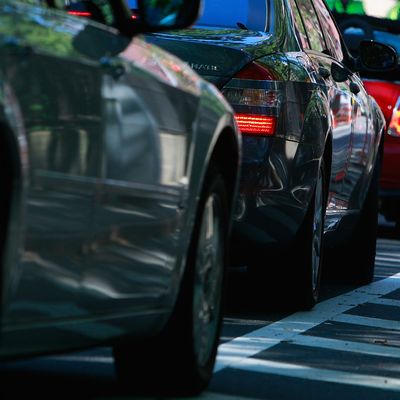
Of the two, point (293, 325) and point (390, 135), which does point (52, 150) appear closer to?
point (293, 325)

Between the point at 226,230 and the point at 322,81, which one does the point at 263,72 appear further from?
the point at 226,230

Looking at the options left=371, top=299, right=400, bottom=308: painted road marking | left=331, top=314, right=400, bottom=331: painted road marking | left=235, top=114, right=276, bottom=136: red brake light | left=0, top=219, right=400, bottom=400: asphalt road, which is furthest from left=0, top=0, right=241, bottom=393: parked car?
left=371, top=299, right=400, bottom=308: painted road marking

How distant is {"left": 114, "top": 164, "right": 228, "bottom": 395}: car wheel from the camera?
18.5ft

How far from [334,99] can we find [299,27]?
0.45 m

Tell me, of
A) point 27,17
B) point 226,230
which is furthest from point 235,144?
point 27,17

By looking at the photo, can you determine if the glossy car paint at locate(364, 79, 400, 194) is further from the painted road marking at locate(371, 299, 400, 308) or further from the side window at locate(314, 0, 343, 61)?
the painted road marking at locate(371, 299, 400, 308)

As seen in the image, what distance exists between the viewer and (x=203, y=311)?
5.88m

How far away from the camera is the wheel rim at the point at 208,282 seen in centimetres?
577

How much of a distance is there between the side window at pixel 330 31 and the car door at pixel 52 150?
5.49 m

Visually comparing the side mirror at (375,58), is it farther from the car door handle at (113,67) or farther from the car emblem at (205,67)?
the car door handle at (113,67)

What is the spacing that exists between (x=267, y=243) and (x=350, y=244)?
2788 mm

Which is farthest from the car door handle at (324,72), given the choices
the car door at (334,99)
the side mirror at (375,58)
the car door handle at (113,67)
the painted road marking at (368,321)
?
the car door handle at (113,67)

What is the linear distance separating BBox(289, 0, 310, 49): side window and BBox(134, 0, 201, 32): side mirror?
3.63 metres

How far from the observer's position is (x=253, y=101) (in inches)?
313
